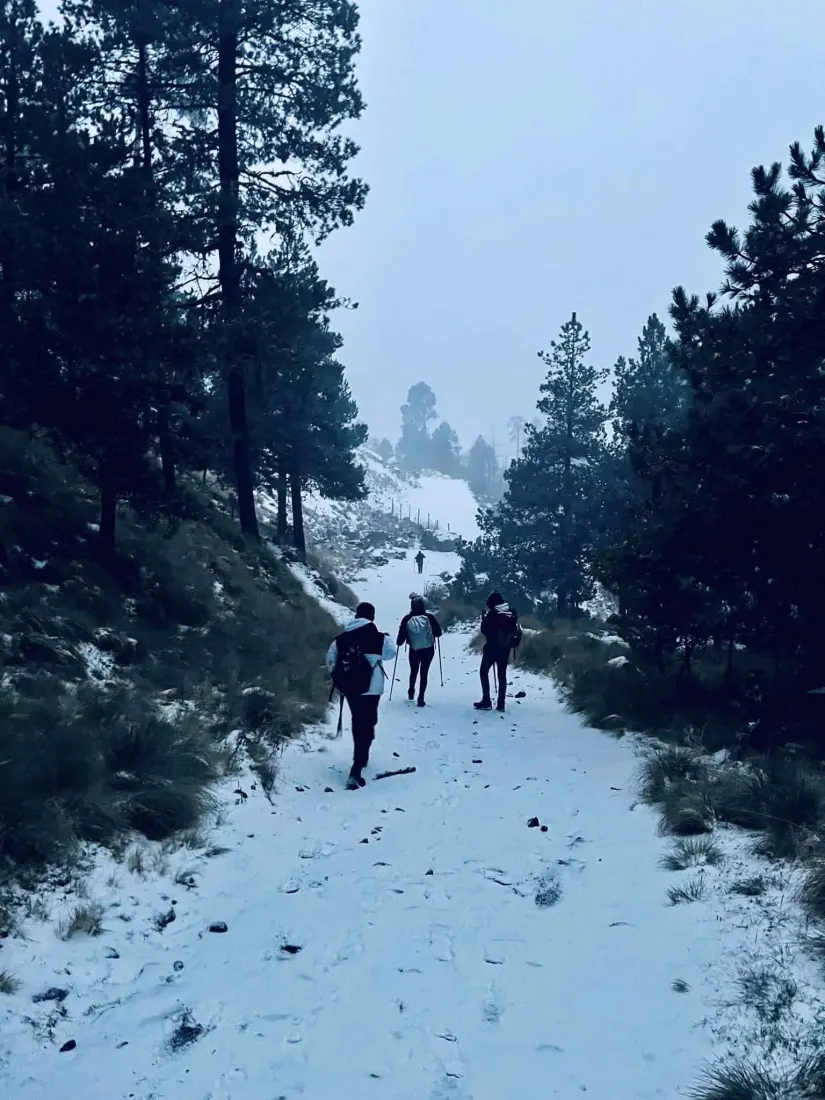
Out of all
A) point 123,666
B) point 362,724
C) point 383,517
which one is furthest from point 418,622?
point 383,517

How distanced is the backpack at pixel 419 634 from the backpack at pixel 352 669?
429 cm

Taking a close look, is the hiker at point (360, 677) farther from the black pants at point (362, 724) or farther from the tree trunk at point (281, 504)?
the tree trunk at point (281, 504)

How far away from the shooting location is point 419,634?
1351 centimetres

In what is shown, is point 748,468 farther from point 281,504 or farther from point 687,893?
point 281,504

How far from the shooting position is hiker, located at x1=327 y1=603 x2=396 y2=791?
29.4 feet

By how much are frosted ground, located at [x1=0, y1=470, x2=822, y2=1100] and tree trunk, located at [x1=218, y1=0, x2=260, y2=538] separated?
10.3 meters

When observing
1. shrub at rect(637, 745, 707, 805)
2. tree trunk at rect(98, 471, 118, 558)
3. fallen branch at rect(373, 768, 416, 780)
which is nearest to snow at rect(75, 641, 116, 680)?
tree trunk at rect(98, 471, 118, 558)

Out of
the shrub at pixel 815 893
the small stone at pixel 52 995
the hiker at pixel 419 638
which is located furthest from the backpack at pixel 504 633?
the small stone at pixel 52 995

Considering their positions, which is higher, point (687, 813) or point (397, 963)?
point (687, 813)

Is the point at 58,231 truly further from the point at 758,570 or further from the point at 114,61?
the point at 758,570

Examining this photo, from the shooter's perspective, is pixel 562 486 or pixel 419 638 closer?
pixel 419 638

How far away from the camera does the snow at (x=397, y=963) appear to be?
379 centimetres

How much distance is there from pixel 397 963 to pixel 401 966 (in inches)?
1.9

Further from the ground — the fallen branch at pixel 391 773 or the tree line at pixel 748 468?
the tree line at pixel 748 468
